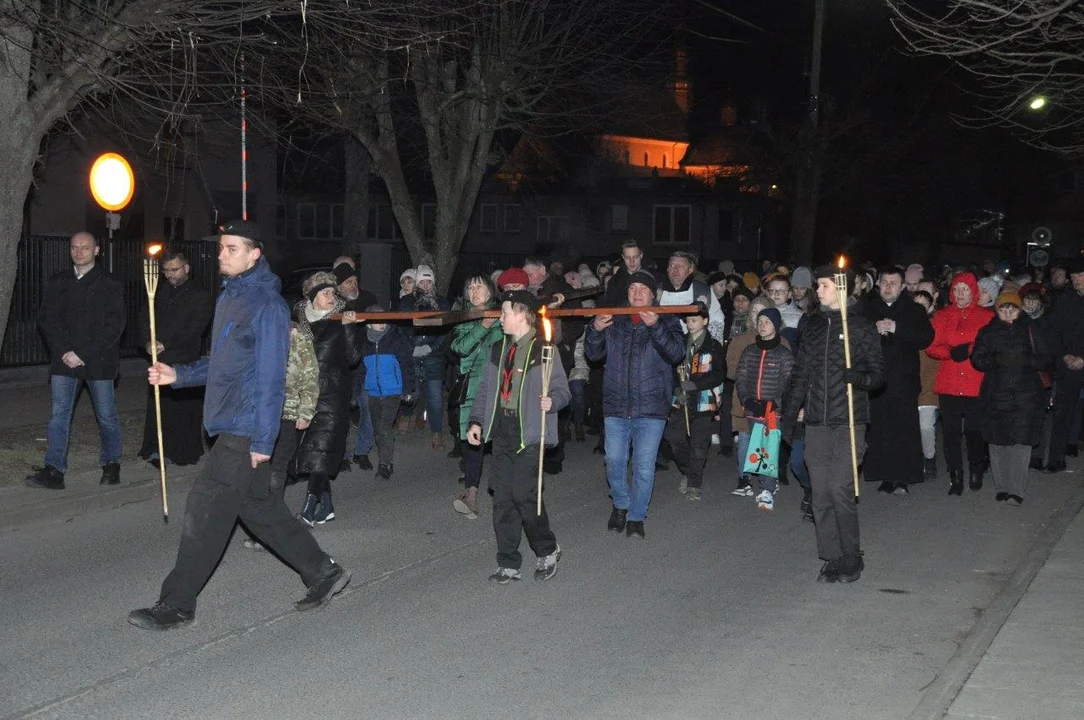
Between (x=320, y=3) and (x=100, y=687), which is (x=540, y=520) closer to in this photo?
(x=100, y=687)

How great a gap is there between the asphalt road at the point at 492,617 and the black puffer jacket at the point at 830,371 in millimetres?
1093

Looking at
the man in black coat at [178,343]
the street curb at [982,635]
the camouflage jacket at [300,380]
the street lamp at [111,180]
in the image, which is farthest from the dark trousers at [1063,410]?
the street lamp at [111,180]

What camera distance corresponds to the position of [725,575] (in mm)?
8414

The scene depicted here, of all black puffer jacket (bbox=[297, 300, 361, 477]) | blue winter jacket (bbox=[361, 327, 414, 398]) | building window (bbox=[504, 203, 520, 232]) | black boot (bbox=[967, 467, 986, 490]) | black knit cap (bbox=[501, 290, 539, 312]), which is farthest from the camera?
building window (bbox=[504, 203, 520, 232])

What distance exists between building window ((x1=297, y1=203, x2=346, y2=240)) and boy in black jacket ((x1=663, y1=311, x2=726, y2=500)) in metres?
51.6

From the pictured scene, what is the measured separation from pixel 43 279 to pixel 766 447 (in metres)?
11.9

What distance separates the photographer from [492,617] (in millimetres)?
7230

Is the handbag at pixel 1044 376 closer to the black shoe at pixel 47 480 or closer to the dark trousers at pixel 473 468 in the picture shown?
the dark trousers at pixel 473 468

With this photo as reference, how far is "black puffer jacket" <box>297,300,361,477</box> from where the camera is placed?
8.98 meters

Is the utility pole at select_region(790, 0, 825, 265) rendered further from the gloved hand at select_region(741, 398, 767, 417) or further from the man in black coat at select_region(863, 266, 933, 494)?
the gloved hand at select_region(741, 398, 767, 417)

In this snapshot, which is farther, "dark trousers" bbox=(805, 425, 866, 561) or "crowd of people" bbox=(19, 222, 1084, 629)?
"dark trousers" bbox=(805, 425, 866, 561)

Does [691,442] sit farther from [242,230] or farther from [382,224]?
[382,224]

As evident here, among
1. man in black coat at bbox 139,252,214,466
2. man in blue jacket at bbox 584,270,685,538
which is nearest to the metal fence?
man in black coat at bbox 139,252,214,466

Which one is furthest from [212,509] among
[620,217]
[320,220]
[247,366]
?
[320,220]
